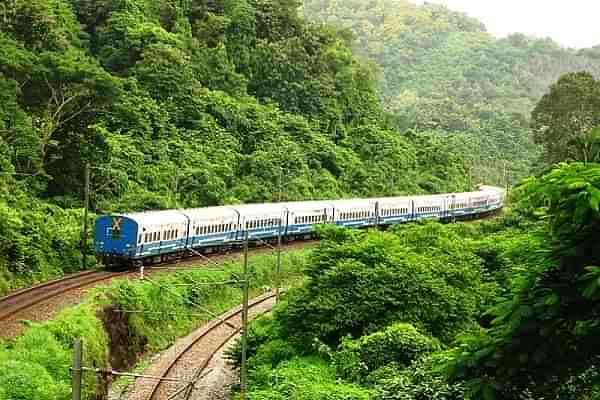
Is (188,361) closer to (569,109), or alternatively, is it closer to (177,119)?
(177,119)

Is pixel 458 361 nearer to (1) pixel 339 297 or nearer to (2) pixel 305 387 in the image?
(2) pixel 305 387

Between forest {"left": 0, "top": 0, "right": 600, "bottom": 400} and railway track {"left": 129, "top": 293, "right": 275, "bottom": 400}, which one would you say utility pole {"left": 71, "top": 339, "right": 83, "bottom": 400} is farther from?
railway track {"left": 129, "top": 293, "right": 275, "bottom": 400}

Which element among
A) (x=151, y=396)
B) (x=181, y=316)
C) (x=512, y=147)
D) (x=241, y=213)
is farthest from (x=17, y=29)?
(x=512, y=147)

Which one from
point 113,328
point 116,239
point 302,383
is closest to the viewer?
point 302,383

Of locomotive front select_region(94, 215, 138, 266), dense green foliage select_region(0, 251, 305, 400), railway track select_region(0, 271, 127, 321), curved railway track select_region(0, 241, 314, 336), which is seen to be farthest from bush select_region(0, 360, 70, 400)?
locomotive front select_region(94, 215, 138, 266)

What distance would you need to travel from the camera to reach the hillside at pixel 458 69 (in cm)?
9325

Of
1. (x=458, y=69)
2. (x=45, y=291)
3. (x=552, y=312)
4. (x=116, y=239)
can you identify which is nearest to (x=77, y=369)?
(x=552, y=312)

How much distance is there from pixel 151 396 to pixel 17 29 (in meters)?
26.5

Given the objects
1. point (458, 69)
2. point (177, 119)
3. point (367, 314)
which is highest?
point (458, 69)

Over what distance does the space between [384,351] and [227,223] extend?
63.6 feet

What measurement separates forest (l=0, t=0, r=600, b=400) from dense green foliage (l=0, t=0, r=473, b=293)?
126mm

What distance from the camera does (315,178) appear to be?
56344 millimetres

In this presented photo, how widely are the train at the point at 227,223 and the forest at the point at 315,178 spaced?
2.60 m

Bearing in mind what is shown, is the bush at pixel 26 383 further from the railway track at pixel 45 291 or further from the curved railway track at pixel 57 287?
the railway track at pixel 45 291
